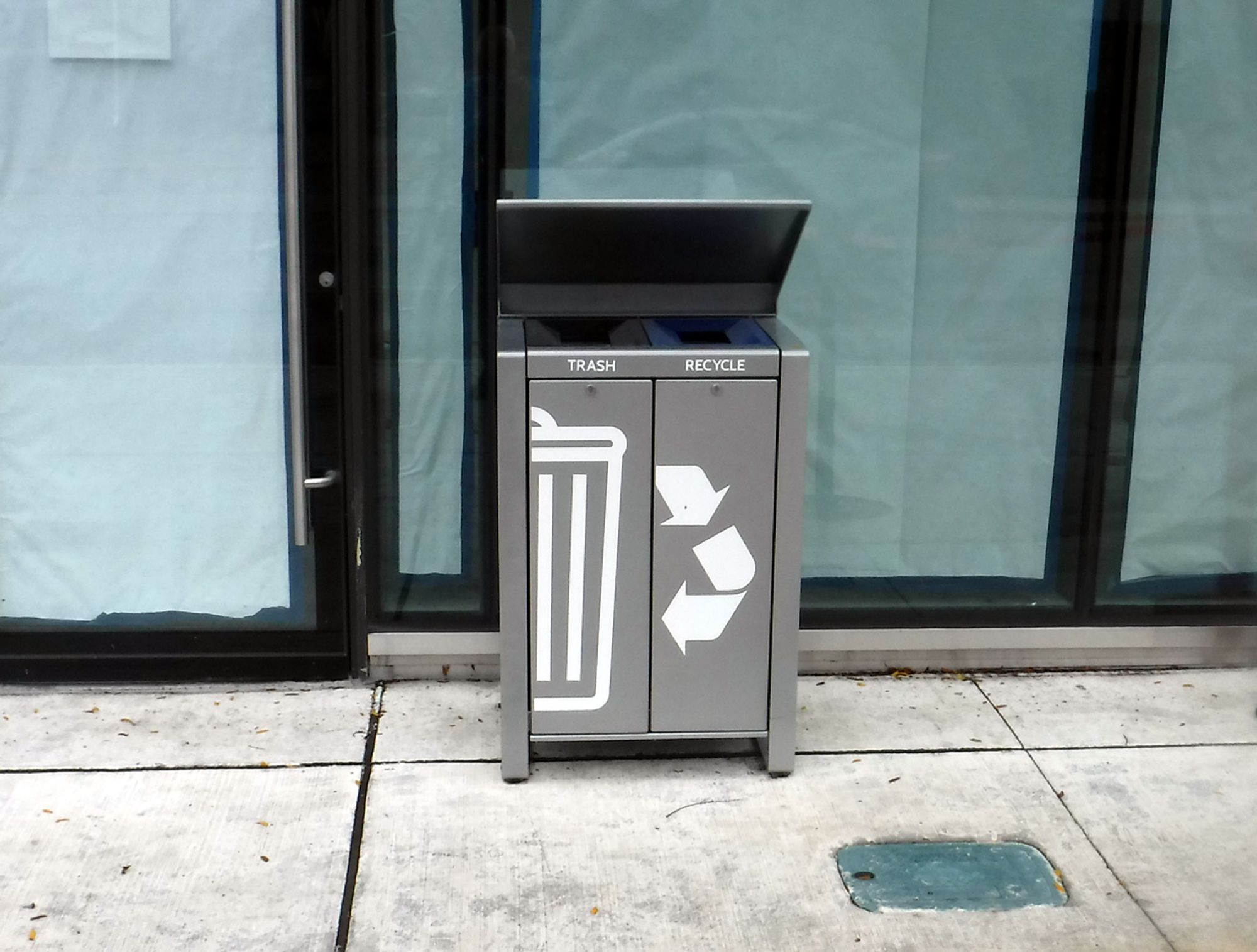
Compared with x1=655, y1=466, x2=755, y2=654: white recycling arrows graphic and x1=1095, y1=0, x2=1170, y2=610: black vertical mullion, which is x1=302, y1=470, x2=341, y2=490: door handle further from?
x1=1095, y1=0, x2=1170, y2=610: black vertical mullion

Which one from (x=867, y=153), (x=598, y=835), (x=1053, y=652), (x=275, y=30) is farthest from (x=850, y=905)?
(x=275, y=30)

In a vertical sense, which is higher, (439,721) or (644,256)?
(644,256)

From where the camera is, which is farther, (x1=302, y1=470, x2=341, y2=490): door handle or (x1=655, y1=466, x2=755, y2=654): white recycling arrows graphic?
(x1=302, y1=470, x2=341, y2=490): door handle

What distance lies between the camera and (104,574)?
15.1ft

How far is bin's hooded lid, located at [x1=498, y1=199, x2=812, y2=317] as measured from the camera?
3.71 meters

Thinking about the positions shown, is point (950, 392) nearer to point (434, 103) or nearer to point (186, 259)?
point (434, 103)

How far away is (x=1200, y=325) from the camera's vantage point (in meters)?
4.66

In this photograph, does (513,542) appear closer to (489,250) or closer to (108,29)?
(489,250)

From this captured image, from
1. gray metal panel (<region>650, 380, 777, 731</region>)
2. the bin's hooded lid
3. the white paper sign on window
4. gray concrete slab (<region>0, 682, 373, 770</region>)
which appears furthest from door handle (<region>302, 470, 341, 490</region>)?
the white paper sign on window

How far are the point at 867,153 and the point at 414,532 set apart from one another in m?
1.86

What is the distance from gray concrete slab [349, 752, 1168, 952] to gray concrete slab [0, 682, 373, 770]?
365 millimetres

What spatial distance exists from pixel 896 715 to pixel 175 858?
2.16 meters

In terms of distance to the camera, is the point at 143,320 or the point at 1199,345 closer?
the point at 143,320

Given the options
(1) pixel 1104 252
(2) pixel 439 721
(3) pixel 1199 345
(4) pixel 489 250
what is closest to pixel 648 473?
(4) pixel 489 250
